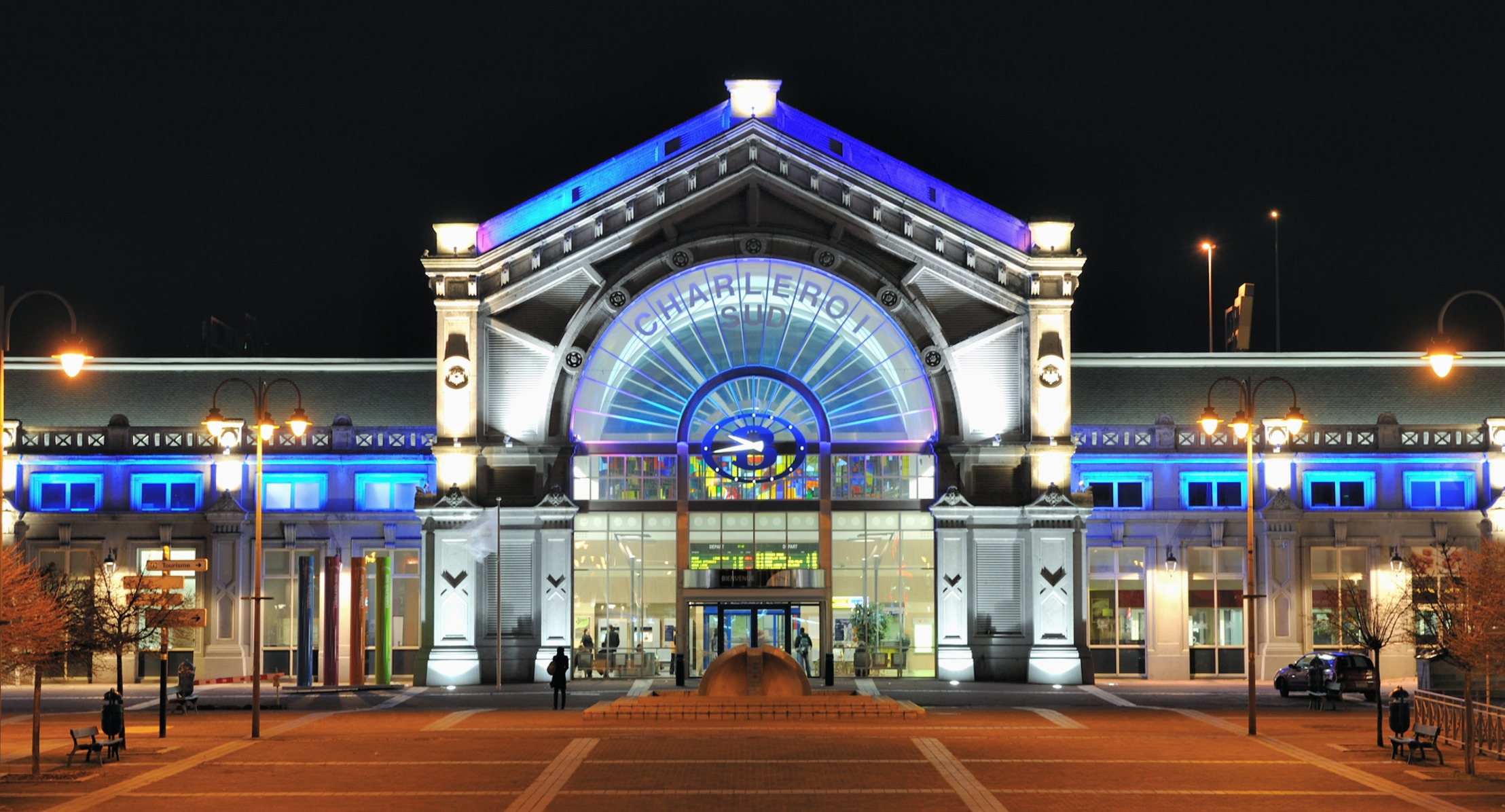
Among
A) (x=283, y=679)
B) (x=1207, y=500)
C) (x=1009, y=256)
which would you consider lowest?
(x=283, y=679)

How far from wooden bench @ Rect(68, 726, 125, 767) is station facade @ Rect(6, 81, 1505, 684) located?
21.2 meters

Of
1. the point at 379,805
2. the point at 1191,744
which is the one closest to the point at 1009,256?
the point at 1191,744

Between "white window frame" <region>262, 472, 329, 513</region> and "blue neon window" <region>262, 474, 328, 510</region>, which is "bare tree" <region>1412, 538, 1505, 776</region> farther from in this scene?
"blue neon window" <region>262, 474, 328, 510</region>

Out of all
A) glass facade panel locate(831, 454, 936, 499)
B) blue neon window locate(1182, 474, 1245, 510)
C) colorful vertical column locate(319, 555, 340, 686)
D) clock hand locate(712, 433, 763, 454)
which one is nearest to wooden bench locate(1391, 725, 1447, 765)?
glass facade panel locate(831, 454, 936, 499)

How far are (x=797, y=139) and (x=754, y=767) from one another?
95.5ft

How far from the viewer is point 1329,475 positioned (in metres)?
59.5

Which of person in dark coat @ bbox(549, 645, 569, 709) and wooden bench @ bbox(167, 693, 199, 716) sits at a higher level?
person in dark coat @ bbox(549, 645, 569, 709)

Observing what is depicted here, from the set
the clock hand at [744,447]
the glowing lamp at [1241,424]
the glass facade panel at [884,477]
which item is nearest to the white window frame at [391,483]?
the clock hand at [744,447]

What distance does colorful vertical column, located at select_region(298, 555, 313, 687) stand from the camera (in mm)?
51719

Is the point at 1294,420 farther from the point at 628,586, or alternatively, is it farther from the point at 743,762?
the point at 628,586

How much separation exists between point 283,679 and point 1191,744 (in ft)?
110

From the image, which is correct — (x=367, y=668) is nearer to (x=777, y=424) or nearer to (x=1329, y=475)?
(x=777, y=424)

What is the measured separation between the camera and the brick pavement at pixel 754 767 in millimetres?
27391

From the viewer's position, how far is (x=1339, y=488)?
59406mm
